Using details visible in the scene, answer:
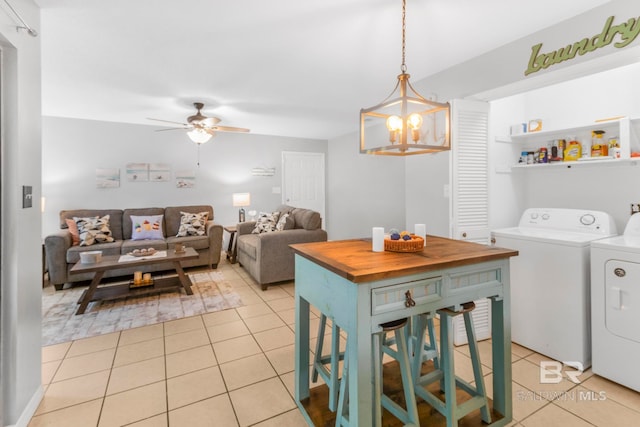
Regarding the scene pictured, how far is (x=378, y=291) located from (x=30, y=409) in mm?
2016

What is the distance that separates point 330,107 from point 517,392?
368cm

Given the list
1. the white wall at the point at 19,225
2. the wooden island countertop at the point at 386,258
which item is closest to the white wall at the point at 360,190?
the wooden island countertop at the point at 386,258

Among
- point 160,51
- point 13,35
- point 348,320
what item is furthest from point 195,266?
point 348,320

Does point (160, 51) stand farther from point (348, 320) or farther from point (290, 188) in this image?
point (290, 188)

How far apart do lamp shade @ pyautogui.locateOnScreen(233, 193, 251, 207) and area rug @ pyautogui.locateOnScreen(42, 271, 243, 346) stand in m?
1.93

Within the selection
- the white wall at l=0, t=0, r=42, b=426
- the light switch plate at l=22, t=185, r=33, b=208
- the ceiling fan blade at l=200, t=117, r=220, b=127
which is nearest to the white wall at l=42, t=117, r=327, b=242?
the ceiling fan blade at l=200, t=117, r=220, b=127

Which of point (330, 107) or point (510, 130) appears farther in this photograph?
point (330, 107)

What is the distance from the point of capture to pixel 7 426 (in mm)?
1466

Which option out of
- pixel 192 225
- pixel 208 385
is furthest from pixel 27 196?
pixel 192 225

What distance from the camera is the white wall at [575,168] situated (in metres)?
2.32

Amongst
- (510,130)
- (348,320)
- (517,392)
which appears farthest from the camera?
(510,130)

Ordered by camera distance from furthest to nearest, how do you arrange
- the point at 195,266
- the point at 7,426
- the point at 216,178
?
the point at 216,178, the point at 195,266, the point at 7,426

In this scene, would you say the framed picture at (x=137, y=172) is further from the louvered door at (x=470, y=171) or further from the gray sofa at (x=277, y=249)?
the louvered door at (x=470, y=171)

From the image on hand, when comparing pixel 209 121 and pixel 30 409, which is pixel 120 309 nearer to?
pixel 30 409
